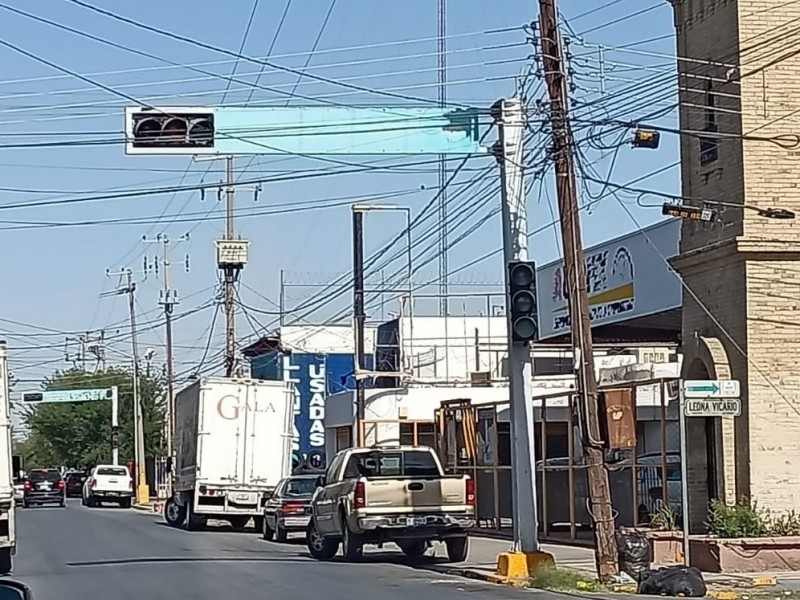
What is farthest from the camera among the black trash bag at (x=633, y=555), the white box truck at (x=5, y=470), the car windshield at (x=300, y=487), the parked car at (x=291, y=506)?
the car windshield at (x=300, y=487)

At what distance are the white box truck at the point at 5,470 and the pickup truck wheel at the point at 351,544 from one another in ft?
18.9

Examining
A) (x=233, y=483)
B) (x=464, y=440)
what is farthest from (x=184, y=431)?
(x=464, y=440)

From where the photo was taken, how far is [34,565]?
2569 cm

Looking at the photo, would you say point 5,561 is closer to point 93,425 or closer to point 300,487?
point 300,487

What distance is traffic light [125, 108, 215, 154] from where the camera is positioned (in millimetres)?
20406

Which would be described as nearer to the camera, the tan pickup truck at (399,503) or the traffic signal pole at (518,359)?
the traffic signal pole at (518,359)

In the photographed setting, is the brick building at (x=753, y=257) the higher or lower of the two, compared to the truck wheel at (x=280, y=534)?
higher

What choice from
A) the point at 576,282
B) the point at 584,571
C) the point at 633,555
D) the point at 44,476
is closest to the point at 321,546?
the point at 584,571

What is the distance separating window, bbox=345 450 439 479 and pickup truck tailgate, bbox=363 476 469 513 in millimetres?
492

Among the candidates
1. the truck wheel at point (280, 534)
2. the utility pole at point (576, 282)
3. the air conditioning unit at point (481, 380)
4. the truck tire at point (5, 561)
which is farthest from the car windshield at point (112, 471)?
the utility pole at point (576, 282)

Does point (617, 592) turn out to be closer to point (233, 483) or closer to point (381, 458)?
point (381, 458)

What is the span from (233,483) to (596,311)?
1022 centimetres

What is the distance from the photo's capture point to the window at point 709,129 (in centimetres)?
2433

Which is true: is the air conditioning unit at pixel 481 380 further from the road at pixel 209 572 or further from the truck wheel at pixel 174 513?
the truck wheel at pixel 174 513
